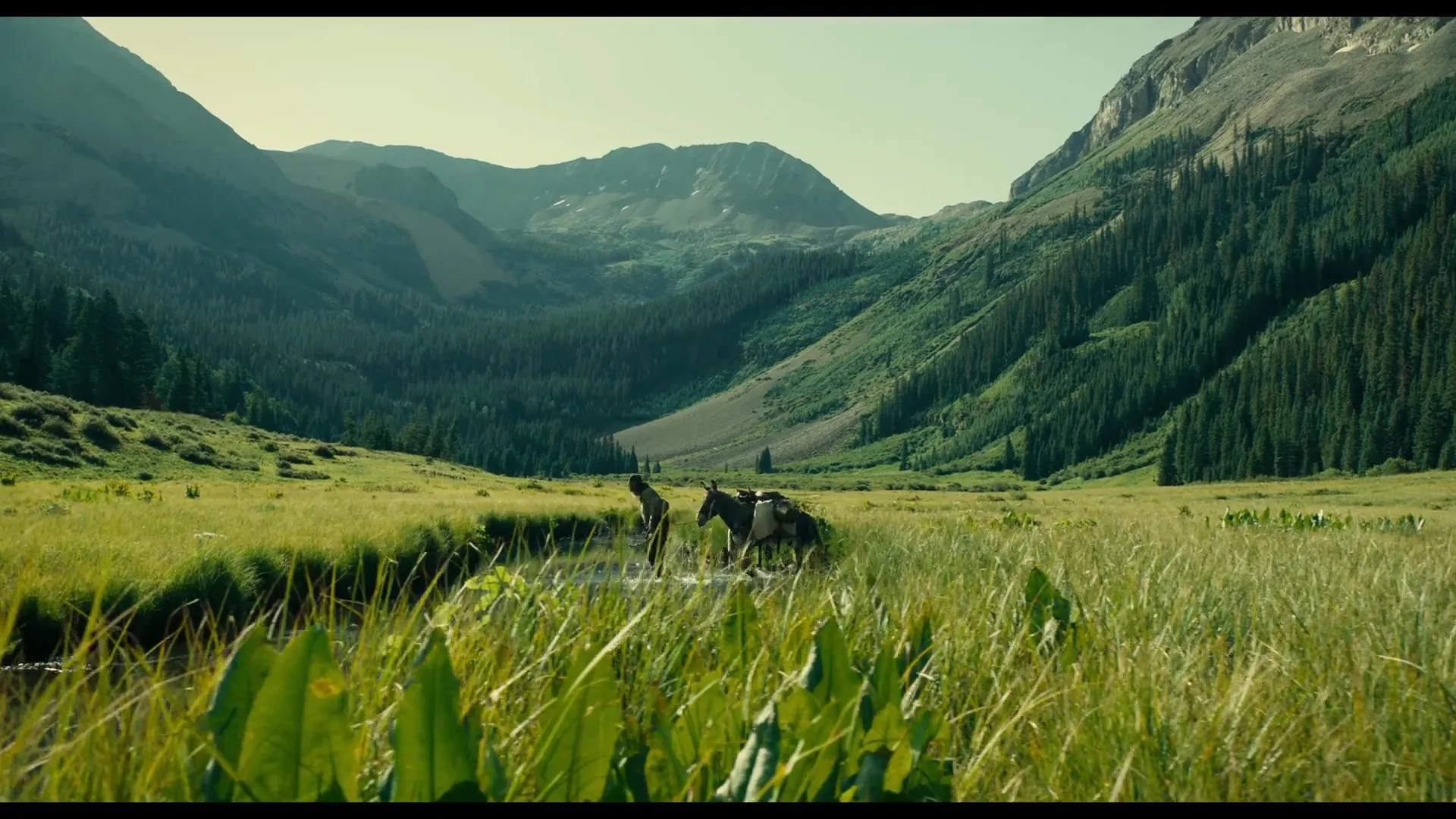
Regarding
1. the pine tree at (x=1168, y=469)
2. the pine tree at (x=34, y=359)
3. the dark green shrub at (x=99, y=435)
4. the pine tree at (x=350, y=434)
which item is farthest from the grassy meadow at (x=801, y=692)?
the pine tree at (x=1168, y=469)

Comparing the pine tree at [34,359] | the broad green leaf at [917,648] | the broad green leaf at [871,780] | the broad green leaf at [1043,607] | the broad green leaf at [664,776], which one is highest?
the pine tree at [34,359]

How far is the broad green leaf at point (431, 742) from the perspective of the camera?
2059 mm

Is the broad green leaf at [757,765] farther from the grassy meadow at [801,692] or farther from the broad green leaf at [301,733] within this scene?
the broad green leaf at [301,733]

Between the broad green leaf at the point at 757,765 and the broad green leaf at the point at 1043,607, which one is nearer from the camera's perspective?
the broad green leaf at the point at 757,765

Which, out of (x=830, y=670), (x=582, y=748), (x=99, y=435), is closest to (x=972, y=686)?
(x=830, y=670)

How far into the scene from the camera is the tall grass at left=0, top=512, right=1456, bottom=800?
2.99m

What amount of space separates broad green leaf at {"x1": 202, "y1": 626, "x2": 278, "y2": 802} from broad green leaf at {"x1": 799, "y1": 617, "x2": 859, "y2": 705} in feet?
4.99

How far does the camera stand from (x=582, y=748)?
243cm

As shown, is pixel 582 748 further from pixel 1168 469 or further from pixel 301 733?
pixel 1168 469

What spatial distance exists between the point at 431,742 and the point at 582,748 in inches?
18.3

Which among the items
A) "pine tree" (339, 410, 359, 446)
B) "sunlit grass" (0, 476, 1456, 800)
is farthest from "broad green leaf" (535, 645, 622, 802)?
"pine tree" (339, 410, 359, 446)

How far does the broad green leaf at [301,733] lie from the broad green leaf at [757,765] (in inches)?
33.9

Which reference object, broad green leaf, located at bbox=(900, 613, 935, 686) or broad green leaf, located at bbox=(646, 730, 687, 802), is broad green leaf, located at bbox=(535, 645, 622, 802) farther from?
broad green leaf, located at bbox=(900, 613, 935, 686)
